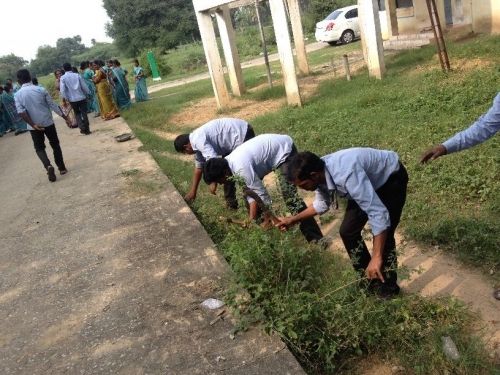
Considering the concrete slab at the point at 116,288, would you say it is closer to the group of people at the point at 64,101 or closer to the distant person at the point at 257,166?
the distant person at the point at 257,166

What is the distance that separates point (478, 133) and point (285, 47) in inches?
292

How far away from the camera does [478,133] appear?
2.99 meters

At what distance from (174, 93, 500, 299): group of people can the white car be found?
19.1 metres

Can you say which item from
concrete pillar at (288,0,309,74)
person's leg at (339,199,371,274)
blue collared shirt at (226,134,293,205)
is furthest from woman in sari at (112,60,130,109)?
person's leg at (339,199,371,274)

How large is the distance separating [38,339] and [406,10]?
52.5ft

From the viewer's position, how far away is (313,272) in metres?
3.62

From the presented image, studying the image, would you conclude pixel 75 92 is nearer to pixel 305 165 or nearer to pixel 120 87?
pixel 120 87

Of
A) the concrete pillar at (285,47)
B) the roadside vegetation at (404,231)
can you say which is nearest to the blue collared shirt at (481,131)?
the roadside vegetation at (404,231)

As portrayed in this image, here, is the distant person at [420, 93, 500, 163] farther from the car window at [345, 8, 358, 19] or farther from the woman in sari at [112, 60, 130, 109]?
the car window at [345, 8, 358, 19]

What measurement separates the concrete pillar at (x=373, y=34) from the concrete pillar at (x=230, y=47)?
4.50 metres

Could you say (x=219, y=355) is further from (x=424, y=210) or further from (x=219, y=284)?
(x=424, y=210)

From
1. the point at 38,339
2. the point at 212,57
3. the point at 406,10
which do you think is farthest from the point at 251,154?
the point at 406,10

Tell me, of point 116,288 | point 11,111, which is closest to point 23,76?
point 116,288

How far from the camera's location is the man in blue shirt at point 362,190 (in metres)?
2.72
